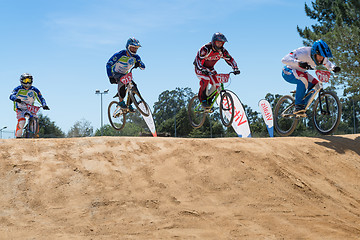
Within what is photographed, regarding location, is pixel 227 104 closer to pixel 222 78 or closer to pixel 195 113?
pixel 222 78

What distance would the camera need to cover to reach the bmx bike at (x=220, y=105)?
12352mm

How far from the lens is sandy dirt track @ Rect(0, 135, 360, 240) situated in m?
6.95

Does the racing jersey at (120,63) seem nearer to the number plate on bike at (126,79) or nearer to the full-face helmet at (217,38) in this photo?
the number plate on bike at (126,79)

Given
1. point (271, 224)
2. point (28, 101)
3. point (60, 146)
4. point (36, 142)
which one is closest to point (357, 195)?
point (271, 224)

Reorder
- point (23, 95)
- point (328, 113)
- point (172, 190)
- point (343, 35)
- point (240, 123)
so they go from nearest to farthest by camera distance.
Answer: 1. point (172, 190)
2. point (328, 113)
3. point (23, 95)
4. point (240, 123)
5. point (343, 35)

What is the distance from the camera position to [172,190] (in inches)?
310

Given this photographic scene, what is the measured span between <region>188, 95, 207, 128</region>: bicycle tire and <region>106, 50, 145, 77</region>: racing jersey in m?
2.33

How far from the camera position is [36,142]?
364 inches

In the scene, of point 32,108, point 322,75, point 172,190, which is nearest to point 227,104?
point 322,75

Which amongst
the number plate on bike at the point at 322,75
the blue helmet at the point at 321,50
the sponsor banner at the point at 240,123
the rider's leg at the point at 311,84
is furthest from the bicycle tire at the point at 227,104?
the sponsor banner at the point at 240,123

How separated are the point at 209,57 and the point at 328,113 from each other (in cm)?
379

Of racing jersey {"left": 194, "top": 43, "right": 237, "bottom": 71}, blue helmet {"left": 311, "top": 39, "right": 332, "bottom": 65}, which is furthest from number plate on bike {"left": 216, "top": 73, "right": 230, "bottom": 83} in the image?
blue helmet {"left": 311, "top": 39, "right": 332, "bottom": 65}

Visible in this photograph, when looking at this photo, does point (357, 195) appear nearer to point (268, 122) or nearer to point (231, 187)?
point (231, 187)

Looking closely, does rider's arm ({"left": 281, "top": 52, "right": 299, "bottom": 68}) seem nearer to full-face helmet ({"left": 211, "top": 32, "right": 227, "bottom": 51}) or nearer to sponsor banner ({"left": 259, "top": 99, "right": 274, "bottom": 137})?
full-face helmet ({"left": 211, "top": 32, "right": 227, "bottom": 51})
